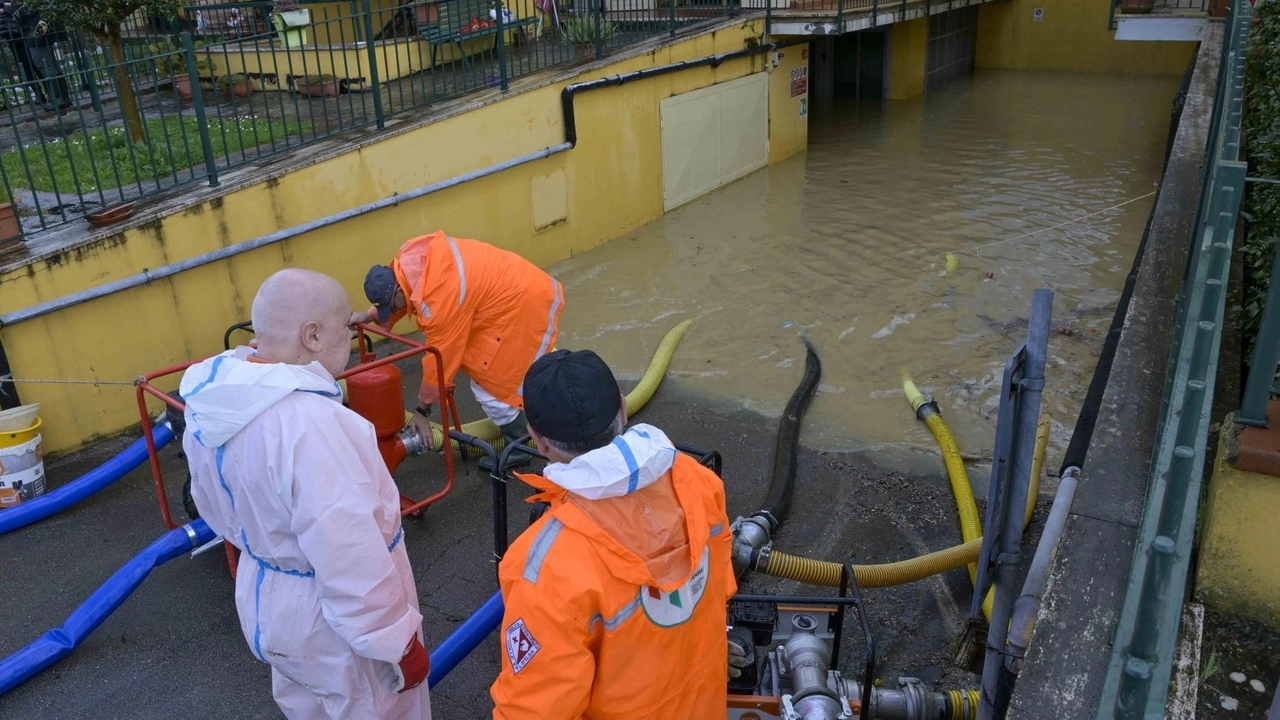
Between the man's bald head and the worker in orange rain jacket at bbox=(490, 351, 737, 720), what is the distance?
0.88 meters

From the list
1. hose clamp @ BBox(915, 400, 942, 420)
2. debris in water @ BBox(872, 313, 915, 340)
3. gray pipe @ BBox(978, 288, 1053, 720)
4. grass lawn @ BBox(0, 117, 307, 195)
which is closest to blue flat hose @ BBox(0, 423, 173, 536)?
grass lawn @ BBox(0, 117, 307, 195)

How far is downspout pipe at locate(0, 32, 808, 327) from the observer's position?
5699mm

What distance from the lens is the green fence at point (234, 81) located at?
6724 mm

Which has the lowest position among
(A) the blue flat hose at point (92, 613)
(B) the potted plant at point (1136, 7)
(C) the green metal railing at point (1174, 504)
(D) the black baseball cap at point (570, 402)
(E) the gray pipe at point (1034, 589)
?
(A) the blue flat hose at point (92, 613)

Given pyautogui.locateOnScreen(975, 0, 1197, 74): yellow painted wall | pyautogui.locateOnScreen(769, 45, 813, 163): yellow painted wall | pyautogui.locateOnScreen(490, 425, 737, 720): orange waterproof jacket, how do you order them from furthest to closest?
pyautogui.locateOnScreen(975, 0, 1197, 74): yellow painted wall
pyautogui.locateOnScreen(769, 45, 813, 163): yellow painted wall
pyautogui.locateOnScreen(490, 425, 737, 720): orange waterproof jacket

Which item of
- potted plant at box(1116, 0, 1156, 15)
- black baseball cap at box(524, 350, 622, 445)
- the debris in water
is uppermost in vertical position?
potted plant at box(1116, 0, 1156, 15)

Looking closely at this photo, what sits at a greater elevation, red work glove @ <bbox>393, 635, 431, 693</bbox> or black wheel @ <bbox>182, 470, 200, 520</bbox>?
red work glove @ <bbox>393, 635, 431, 693</bbox>

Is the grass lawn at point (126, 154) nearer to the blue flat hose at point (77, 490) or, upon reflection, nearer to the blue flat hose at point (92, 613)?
the blue flat hose at point (77, 490)

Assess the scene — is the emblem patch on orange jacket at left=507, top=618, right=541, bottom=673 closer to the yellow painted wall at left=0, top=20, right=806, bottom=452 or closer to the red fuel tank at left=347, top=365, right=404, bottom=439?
the red fuel tank at left=347, top=365, right=404, bottom=439

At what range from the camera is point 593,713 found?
7.22 ft

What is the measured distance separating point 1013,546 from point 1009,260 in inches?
297

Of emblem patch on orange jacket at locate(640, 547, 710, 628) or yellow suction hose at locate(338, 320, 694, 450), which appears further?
yellow suction hose at locate(338, 320, 694, 450)

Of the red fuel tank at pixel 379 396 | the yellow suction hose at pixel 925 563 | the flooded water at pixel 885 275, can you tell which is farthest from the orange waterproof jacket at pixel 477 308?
the yellow suction hose at pixel 925 563

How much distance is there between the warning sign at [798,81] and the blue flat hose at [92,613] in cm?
1165
